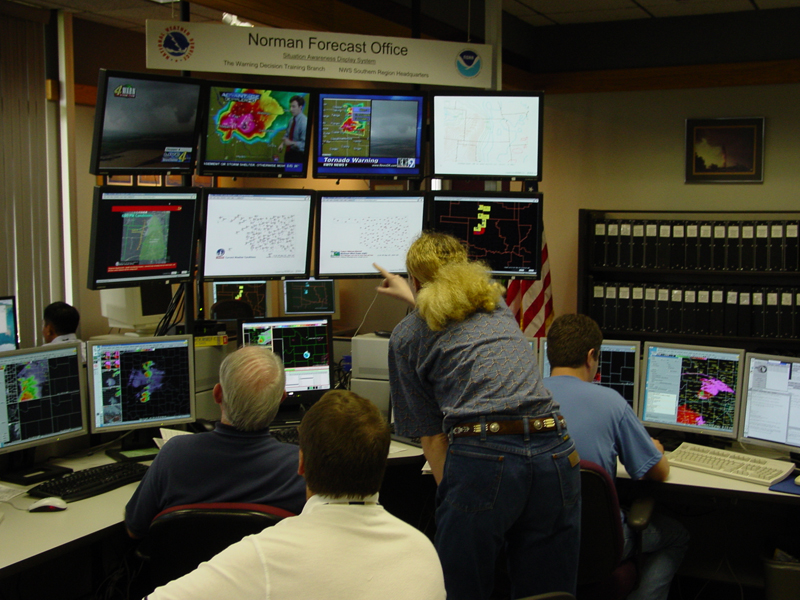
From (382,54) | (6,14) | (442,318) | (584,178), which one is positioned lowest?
(442,318)

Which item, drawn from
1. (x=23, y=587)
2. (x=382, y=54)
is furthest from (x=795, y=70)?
(x=23, y=587)

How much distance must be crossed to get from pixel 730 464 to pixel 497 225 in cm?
137

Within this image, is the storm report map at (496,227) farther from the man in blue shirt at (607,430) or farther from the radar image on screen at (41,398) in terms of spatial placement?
the radar image on screen at (41,398)

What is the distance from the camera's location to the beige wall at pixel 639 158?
16.1 feet

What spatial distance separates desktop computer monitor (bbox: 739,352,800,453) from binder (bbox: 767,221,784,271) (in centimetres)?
198

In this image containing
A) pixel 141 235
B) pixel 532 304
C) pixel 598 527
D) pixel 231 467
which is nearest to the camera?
pixel 231 467

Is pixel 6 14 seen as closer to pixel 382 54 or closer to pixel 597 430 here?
pixel 382 54

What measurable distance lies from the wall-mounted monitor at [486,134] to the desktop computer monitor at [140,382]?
55.3 inches

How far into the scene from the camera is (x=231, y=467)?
1847 mm

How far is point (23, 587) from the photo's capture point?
2609 millimetres

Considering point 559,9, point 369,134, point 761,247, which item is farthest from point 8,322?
point 761,247

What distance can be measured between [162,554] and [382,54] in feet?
8.07

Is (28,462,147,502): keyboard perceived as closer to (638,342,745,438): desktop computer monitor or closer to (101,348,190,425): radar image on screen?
(101,348,190,425): radar image on screen

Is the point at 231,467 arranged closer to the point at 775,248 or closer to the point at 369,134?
the point at 369,134
